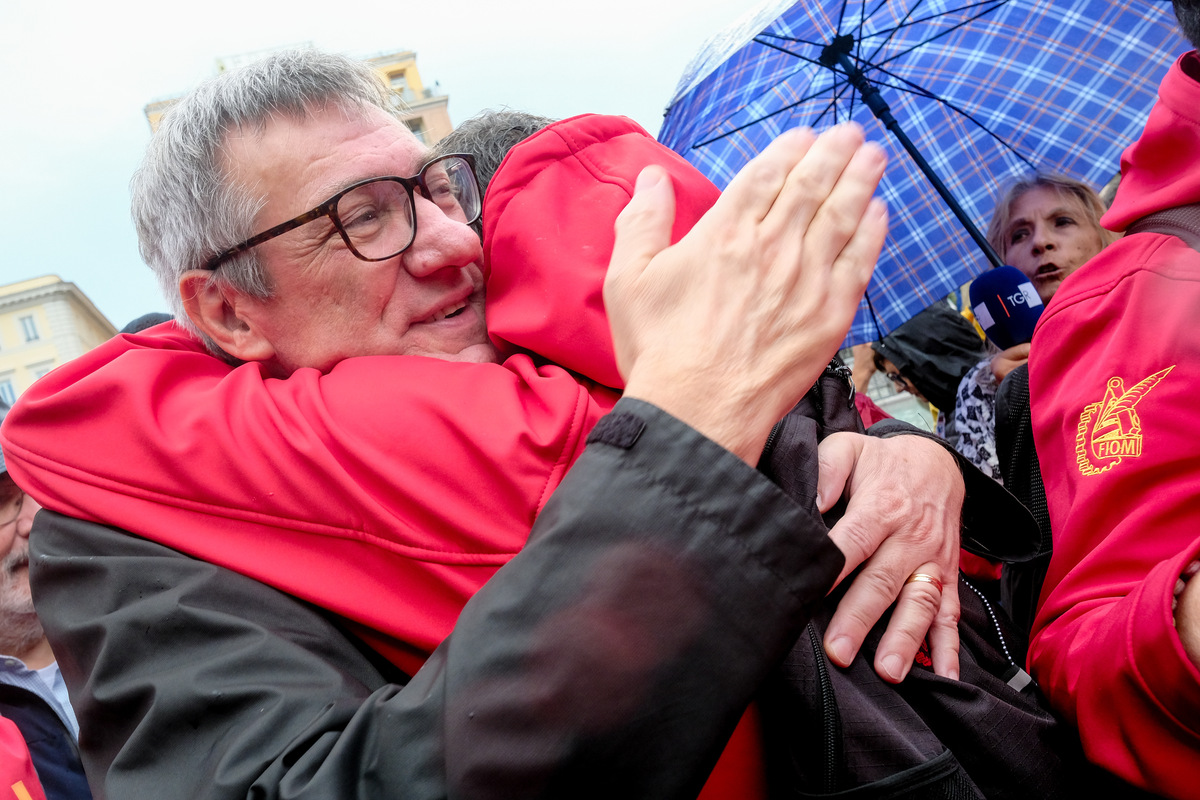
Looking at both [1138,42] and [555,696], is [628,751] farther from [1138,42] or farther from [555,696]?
[1138,42]

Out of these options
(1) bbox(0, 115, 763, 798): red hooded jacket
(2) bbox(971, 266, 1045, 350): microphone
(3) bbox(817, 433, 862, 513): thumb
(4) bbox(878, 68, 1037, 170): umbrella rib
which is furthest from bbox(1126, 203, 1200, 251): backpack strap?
(4) bbox(878, 68, 1037, 170): umbrella rib

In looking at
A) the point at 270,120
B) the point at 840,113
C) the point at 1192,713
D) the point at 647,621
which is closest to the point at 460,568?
the point at 647,621

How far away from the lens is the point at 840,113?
426 centimetres

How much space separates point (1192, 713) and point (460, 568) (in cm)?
109

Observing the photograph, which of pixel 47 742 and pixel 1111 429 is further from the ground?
pixel 47 742

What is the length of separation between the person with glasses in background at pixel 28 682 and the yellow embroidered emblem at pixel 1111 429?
7.71 ft

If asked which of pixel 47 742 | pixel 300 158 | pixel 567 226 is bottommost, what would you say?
pixel 47 742

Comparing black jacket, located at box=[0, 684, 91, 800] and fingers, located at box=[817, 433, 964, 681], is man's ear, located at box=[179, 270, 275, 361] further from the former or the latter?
black jacket, located at box=[0, 684, 91, 800]

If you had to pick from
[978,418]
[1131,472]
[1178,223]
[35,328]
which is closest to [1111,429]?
[1131,472]

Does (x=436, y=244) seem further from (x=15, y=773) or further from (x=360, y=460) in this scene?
(x=15, y=773)

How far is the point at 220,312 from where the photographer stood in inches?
63.9

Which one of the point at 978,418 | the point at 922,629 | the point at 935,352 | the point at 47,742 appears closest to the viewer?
the point at 922,629

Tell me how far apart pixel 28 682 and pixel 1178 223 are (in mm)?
3432

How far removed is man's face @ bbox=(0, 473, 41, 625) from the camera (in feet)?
9.86
